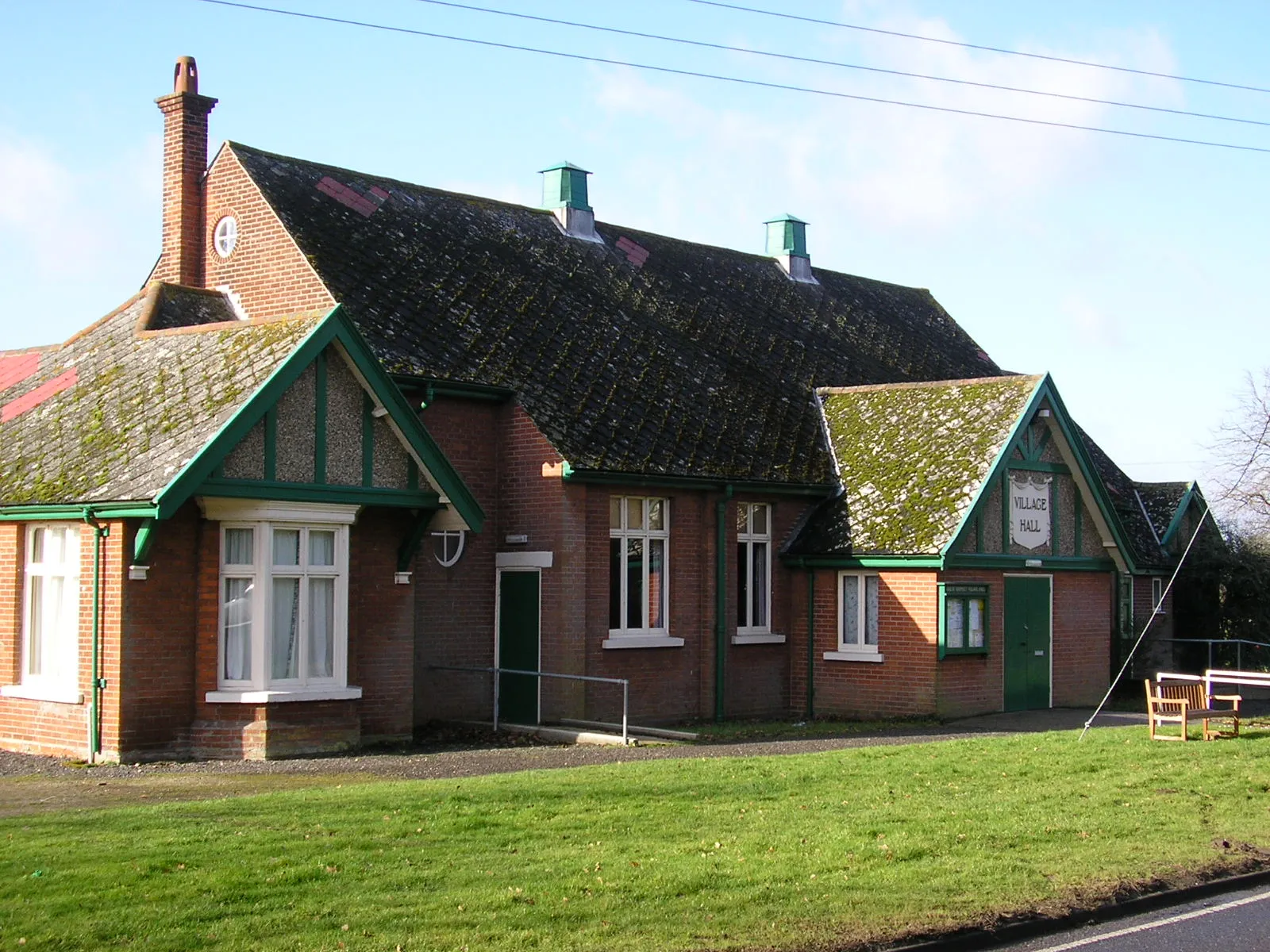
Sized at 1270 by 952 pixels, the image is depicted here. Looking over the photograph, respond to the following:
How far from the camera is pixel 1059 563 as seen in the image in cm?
2516

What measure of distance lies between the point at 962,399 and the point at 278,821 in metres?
16.7

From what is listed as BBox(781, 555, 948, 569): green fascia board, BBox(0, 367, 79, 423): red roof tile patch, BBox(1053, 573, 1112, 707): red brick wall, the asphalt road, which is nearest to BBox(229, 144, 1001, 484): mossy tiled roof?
BBox(781, 555, 948, 569): green fascia board

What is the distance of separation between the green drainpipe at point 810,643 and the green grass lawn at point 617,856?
8792 millimetres

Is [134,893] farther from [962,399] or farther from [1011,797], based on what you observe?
[962,399]

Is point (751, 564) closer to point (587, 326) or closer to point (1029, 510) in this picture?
A: point (1029, 510)

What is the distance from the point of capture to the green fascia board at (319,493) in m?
16.3

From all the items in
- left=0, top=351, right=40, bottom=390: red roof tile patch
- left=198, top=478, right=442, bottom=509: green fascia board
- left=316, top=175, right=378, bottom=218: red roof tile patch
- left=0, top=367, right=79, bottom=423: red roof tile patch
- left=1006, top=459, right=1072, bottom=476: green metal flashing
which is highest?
left=316, top=175, right=378, bottom=218: red roof tile patch

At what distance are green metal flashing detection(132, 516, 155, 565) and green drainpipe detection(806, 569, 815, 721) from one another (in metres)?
11.5

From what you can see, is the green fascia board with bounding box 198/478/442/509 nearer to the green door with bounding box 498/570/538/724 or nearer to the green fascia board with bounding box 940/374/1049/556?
the green door with bounding box 498/570/538/724

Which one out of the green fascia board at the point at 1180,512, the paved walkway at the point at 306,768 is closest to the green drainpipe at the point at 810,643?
the paved walkway at the point at 306,768

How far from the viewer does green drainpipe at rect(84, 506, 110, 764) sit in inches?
650

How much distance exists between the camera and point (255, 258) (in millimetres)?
22203

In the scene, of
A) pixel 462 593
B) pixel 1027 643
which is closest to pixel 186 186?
pixel 462 593

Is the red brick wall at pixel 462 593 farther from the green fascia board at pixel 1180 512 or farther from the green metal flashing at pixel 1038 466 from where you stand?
the green fascia board at pixel 1180 512
